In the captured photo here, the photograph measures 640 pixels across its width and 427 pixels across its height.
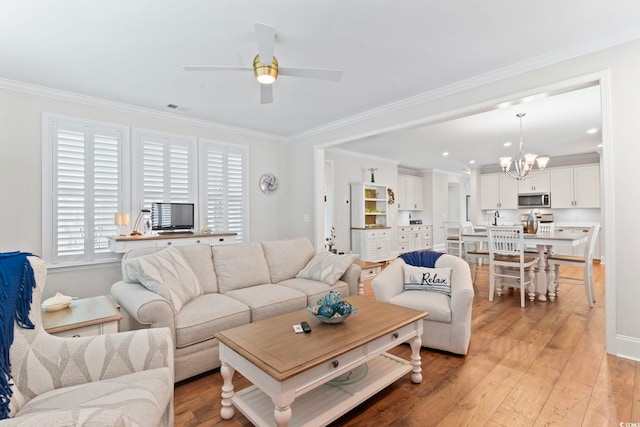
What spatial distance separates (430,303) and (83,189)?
13.6 feet

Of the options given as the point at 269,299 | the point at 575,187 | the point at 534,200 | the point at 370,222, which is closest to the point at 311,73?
the point at 269,299

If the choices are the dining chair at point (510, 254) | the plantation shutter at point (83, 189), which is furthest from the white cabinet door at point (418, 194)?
the plantation shutter at point (83, 189)

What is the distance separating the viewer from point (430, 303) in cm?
267

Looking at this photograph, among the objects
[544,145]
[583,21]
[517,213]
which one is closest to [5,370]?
[583,21]

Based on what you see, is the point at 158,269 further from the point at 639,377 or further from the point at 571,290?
the point at 571,290

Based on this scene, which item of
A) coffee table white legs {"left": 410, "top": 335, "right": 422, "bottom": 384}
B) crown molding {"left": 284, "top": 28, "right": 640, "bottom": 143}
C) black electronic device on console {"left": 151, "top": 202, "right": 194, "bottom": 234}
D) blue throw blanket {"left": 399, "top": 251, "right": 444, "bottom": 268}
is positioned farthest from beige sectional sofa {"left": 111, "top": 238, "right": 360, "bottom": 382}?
crown molding {"left": 284, "top": 28, "right": 640, "bottom": 143}

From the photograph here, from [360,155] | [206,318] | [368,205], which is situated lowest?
[206,318]

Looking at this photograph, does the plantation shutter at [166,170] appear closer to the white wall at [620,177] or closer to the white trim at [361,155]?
the white trim at [361,155]

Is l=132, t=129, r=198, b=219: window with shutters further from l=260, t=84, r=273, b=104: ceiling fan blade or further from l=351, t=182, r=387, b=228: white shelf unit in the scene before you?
l=351, t=182, r=387, b=228: white shelf unit

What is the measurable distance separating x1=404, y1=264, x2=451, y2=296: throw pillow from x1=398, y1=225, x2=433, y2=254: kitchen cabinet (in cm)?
519

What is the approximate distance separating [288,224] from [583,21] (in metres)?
4.59

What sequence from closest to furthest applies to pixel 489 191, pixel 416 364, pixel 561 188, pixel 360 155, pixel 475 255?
pixel 416 364 < pixel 475 255 < pixel 360 155 < pixel 561 188 < pixel 489 191

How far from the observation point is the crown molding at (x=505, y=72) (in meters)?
2.53

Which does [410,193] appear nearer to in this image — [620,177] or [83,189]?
[620,177]
